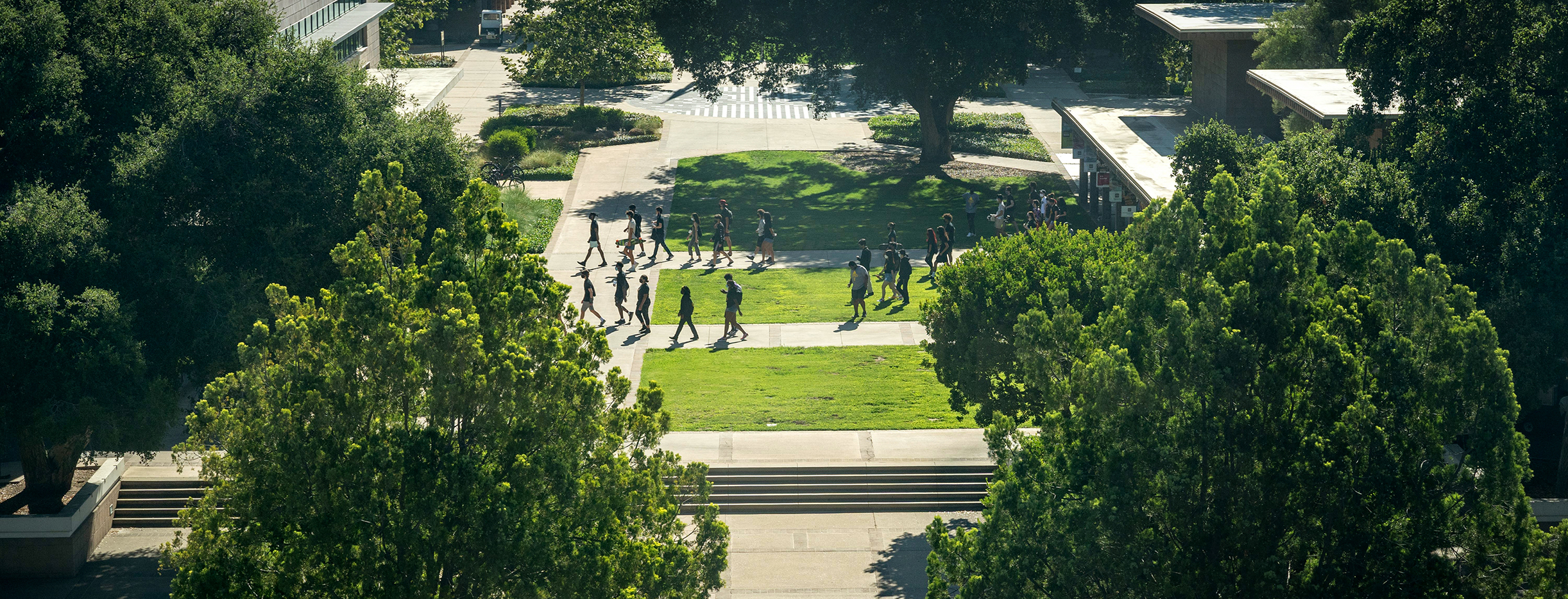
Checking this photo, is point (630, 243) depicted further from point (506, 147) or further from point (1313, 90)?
point (1313, 90)

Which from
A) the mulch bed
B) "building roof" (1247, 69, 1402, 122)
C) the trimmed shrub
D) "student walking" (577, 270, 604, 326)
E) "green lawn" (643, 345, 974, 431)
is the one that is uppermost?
"building roof" (1247, 69, 1402, 122)

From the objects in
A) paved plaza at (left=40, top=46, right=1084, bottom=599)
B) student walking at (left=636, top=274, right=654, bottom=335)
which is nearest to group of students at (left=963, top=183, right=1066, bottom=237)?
paved plaza at (left=40, top=46, right=1084, bottom=599)

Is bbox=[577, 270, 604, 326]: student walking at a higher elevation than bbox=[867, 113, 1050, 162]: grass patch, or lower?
lower

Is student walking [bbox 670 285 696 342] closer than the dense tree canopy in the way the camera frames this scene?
No

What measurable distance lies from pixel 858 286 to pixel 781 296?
112 inches

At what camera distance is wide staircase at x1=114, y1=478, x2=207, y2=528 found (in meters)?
20.9

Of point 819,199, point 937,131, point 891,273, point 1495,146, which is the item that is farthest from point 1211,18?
point 1495,146

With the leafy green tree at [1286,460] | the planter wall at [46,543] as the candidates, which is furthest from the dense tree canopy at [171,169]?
the leafy green tree at [1286,460]

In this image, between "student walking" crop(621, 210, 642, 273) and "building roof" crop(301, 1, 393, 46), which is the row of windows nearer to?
"building roof" crop(301, 1, 393, 46)

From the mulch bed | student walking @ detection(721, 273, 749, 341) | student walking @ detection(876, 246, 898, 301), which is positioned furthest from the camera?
the mulch bed

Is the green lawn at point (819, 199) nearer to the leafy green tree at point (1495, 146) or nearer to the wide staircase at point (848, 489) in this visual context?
the wide staircase at point (848, 489)

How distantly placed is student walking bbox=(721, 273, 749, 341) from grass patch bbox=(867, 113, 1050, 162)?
2334cm

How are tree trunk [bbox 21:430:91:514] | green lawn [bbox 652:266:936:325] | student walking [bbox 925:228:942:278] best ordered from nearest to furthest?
1. tree trunk [bbox 21:430:91:514]
2. green lawn [bbox 652:266:936:325]
3. student walking [bbox 925:228:942:278]

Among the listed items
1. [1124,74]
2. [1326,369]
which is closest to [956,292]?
[1326,369]
